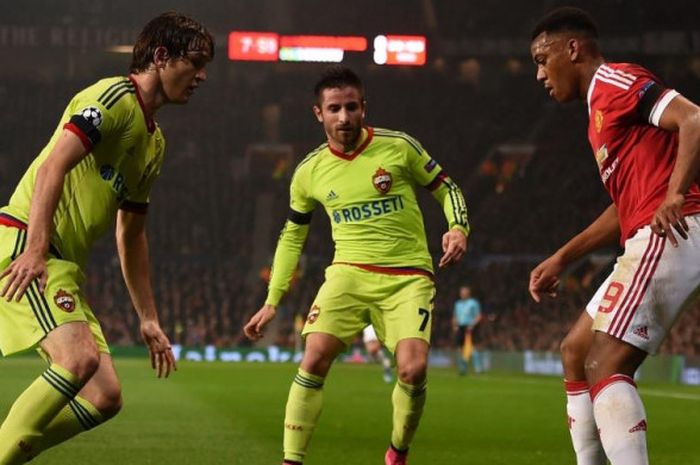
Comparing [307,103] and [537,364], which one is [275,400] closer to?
[537,364]

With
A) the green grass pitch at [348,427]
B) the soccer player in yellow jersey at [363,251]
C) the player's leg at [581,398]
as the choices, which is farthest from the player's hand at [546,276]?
the green grass pitch at [348,427]

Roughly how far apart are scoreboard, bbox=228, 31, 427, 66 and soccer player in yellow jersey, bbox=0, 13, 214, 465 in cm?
3368

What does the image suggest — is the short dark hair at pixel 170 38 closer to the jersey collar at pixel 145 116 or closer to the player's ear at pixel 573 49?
the jersey collar at pixel 145 116

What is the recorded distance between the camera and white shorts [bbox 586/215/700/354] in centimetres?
484

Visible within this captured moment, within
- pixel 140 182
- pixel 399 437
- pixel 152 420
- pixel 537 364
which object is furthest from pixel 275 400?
pixel 537 364

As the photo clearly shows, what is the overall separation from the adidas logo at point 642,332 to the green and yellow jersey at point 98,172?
227 centimetres

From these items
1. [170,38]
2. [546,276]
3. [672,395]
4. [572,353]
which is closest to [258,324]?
[546,276]

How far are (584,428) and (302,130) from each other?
43.0 meters

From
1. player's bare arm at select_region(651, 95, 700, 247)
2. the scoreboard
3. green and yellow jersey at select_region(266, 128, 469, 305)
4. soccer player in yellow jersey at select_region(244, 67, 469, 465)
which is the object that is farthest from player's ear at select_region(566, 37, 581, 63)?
the scoreboard

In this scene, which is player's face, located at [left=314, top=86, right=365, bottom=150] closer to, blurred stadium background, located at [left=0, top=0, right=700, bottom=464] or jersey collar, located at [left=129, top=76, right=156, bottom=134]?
jersey collar, located at [left=129, top=76, right=156, bottom=134]

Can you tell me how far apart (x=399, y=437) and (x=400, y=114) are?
132 ft

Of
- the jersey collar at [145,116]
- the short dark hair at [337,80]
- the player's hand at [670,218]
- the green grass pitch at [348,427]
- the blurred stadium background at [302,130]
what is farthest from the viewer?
the blurred stadium background at [302,130]

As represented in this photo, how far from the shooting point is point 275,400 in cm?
1547

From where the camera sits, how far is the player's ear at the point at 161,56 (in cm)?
539
